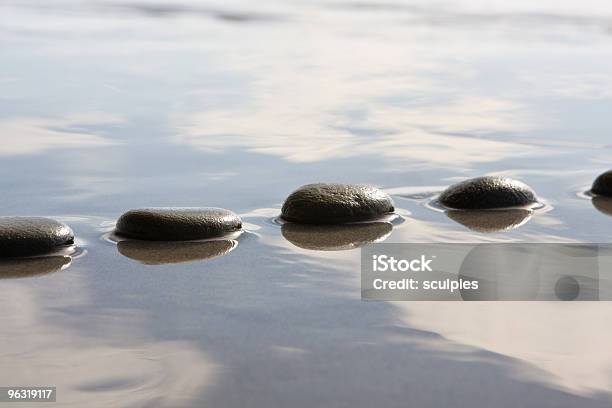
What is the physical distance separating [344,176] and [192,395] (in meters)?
2.45

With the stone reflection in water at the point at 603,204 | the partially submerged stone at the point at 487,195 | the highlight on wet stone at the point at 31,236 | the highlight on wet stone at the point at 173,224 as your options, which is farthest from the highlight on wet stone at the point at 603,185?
the highlight on wet stone at the point at 31,236

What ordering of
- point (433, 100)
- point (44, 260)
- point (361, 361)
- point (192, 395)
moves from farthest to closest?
1. point (433, 100)
2. point (44, 260)
3. point (361, 361)
4. point (192, 395)

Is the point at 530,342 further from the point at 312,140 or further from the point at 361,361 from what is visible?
the point at 312,140

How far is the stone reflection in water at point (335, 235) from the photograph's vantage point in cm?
399

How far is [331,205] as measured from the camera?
167 inches

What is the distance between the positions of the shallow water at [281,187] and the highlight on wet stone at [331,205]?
0.11 metres

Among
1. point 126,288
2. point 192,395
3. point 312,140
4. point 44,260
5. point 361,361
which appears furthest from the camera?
point 312,140

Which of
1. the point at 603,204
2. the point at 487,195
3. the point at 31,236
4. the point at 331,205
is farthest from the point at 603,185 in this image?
the point at 31,236

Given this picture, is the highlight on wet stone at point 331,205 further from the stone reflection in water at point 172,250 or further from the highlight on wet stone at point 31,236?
the highlight on wet stone at point 31,236

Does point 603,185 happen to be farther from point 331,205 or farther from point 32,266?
point 32,266

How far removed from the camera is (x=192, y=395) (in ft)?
8.69

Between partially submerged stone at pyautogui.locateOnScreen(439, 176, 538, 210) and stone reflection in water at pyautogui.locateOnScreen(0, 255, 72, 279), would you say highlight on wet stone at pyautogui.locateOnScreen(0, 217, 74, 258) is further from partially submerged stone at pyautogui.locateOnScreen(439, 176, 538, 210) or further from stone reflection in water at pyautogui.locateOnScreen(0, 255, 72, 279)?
partially submerged stone at pyautogui.locateOnScreen(439, 176, 538, 210)

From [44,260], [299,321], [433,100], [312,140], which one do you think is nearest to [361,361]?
[299,321]

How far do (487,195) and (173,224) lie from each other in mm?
1262
